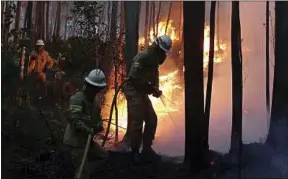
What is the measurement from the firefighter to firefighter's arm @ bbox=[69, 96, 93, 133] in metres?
0.78

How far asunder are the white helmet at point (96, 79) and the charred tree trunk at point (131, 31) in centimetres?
50

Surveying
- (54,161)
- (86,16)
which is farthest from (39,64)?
(54,161)

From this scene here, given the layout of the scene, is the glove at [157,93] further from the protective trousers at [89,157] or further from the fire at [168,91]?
the protective trousers at [89,157]

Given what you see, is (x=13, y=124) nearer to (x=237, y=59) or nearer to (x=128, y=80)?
(x=128, y=80)

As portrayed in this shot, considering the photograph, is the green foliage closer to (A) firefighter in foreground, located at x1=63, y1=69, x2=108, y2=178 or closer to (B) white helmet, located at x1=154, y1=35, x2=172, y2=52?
(A) firefighter in foreground, located at x1=63, y1=69, x2=108, y2=178

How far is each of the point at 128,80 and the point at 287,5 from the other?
2.03 metres

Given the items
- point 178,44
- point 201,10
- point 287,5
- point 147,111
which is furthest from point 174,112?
point 287,5

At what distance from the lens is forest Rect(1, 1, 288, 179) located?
5.96 meters

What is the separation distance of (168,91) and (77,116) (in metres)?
1.17

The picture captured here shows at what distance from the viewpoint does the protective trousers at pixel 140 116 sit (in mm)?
5957

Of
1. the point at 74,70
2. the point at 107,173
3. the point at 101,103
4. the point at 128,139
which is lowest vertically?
the point at 107,173

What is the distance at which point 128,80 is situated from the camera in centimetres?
596

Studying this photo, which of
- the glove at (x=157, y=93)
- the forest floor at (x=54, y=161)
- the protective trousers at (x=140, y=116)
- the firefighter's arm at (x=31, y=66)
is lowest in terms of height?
the forest floor at (x=54, y=161)

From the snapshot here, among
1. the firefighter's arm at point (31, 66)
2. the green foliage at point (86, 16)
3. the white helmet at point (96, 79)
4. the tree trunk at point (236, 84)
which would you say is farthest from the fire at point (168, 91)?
the firefighter's arm at point (31, 66)
